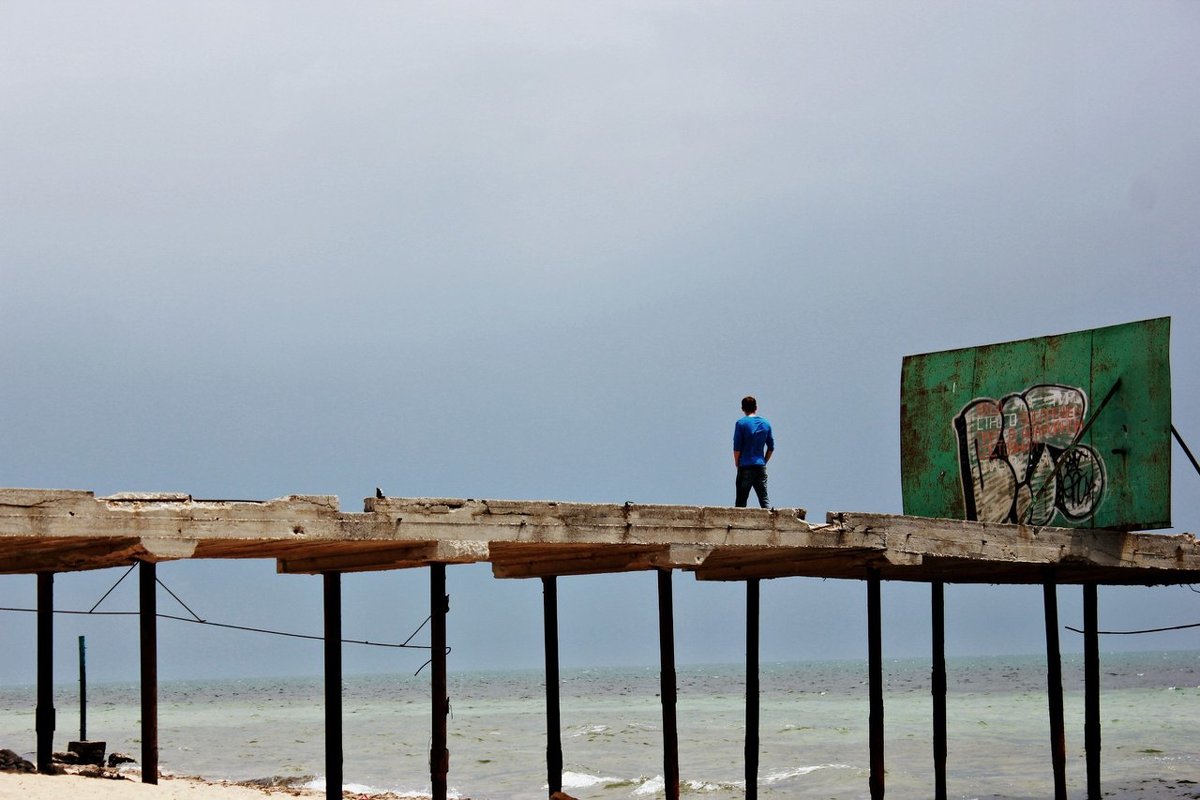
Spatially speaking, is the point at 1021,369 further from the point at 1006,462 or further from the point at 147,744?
the point at 147,744

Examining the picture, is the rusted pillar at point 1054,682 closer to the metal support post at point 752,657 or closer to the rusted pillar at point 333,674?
the metal support post at point 752,657

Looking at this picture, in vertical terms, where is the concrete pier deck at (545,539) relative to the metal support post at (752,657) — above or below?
above

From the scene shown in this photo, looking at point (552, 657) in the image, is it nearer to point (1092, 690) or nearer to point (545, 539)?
point (545, 539)

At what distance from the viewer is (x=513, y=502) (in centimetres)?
1434

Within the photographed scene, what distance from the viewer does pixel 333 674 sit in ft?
50.3

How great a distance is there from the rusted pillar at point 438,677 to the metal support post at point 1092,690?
11.4m

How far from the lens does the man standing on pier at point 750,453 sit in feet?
56.6

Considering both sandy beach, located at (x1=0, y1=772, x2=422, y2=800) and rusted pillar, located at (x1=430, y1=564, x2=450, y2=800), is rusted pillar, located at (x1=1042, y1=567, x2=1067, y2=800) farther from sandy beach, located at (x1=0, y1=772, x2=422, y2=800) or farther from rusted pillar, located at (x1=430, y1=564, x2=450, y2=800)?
sandy beach, located at (x1=0, y1=772, x2=422, y2=800)

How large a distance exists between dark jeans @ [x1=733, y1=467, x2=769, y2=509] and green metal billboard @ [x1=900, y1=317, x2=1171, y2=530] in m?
A: 4.07

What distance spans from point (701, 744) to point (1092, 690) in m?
19.7

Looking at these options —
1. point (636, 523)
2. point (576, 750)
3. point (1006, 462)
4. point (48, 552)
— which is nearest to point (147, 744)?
point (48, 552)

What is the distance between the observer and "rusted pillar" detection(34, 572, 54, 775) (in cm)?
1834

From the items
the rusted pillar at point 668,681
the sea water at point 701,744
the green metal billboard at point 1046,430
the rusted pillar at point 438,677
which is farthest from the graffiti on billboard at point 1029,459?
the sea water at point 701,744

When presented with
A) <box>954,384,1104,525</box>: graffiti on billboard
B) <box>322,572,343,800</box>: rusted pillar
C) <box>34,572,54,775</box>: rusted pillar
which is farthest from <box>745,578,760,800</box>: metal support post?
<box>34,572,54,775</box>: rusted pillar
